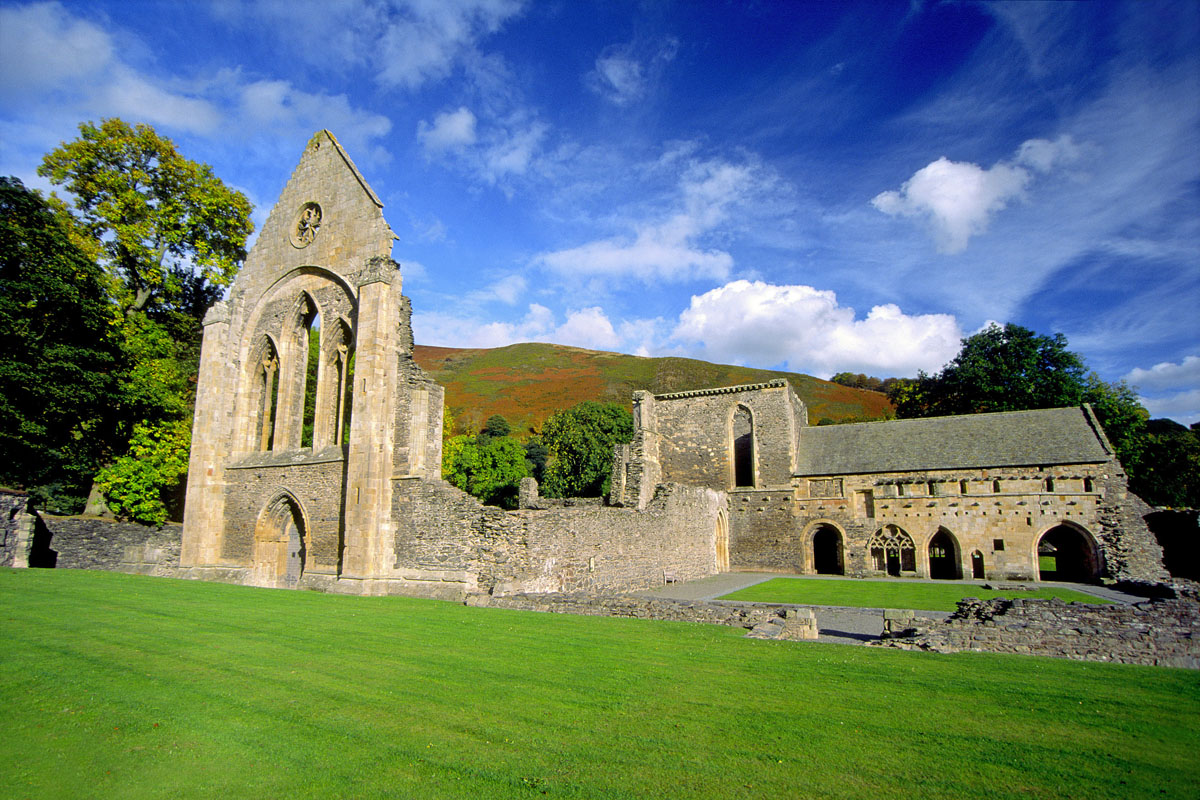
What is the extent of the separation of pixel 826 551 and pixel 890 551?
13.4ft

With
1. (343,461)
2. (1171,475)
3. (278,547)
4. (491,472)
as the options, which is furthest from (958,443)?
(491,472)

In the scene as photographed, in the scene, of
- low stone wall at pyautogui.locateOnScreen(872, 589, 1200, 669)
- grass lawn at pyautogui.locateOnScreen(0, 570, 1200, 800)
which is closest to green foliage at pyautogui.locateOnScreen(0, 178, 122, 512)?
grass lawn at pyautogui.locateOnScreen(0, 570, 1200, 800)

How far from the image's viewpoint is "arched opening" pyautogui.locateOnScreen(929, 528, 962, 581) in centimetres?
2700

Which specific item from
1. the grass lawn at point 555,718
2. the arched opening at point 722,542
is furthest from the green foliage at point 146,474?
the arched opening at point 722,542

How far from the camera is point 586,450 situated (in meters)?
47.1

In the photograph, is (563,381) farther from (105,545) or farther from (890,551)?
(105,545)

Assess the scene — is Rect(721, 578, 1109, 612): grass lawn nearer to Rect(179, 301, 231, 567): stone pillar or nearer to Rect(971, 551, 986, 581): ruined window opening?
Rect(971, 551, 986, 581): ruined window opening

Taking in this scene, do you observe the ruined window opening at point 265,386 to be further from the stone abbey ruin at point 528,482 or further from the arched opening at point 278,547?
the arched opening at point 278,547

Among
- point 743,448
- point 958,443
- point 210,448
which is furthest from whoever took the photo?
point 743,448

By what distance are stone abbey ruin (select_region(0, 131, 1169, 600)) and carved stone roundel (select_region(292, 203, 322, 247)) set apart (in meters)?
0.07

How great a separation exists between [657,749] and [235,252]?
29.9m

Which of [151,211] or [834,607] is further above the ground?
[151,211]

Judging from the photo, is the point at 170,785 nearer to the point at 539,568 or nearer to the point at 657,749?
the point at 657,749

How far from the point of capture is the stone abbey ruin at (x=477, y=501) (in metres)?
15.9
